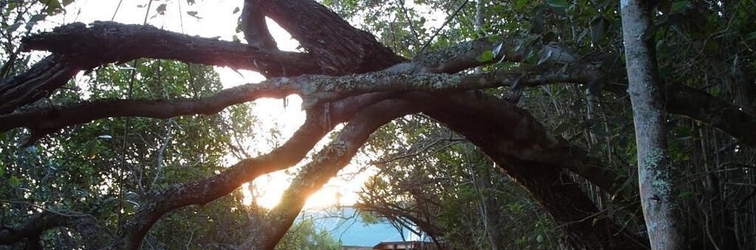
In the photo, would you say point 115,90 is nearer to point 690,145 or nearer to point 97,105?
point 97,105

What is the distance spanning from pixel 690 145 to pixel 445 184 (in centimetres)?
364

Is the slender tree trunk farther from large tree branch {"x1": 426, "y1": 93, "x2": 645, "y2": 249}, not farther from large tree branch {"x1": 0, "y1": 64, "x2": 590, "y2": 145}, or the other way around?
large tree branch {"x1": 426, "y1": 93, "x2": 645, "y2": 249}

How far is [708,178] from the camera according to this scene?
2809 mm

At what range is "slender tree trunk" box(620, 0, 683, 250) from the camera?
4.95 feet

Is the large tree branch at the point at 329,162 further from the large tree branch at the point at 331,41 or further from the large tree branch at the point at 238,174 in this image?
the large tree branch at the point at 331,41

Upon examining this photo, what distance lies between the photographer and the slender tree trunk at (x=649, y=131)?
59.4 inches

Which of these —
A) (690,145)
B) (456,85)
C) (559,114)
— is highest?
(559,114)

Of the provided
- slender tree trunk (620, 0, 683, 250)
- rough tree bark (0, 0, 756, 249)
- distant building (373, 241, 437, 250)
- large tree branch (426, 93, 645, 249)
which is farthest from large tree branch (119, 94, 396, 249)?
distant building (373, 241, 437, 250)

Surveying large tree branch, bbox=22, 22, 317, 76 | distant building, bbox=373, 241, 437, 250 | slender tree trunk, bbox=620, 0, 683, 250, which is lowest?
slender tree trunk, bbox=620, 0, 683, 250

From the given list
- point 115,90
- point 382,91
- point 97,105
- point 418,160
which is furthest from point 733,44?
point 115,90

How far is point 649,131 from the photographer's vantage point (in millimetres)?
1571

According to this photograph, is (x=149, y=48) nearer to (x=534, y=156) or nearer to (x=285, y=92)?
(x=285, y=92)

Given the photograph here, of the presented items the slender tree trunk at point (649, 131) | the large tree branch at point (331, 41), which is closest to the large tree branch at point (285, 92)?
the large tree branch at point (331, 41)

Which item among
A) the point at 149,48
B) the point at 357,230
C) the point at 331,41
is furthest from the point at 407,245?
the point at 149,48
